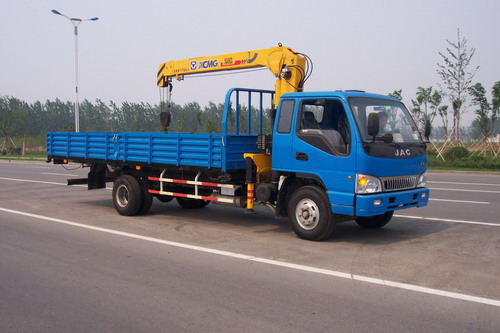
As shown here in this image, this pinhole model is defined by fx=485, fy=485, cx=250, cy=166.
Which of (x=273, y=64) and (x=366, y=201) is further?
(x=273, y=64)

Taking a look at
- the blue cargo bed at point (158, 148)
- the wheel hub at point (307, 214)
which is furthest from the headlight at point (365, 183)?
the blue cargo bed at point (158, 148)

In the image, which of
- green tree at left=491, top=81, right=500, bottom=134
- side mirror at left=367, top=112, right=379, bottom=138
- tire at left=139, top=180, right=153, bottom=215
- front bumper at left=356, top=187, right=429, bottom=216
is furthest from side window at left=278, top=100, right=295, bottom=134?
green tree at left=491, top=81, right=500, bottom=134

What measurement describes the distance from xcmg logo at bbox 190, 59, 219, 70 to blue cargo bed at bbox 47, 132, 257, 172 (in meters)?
1.93

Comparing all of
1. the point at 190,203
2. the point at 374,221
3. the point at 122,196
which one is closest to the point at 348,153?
the point at 374,221

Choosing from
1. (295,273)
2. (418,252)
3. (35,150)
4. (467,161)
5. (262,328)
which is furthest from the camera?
(35,150)

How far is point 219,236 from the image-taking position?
27.3 feet

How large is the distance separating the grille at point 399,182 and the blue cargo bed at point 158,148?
2636 mm

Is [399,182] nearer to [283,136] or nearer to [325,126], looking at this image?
[325,126]

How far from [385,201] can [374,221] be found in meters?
1.62

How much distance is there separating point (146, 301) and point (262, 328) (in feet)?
4.52

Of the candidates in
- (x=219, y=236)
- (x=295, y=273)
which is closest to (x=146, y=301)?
(x=295, y=273)

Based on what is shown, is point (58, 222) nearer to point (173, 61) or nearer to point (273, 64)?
point (173, 61)

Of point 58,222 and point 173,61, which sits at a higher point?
point 173,61

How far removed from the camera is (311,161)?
25.2ft
